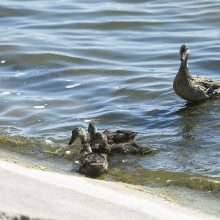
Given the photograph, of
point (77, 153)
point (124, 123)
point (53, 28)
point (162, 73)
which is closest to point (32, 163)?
point (77, 153)

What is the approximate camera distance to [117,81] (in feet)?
41.4

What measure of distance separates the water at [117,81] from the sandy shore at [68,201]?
0.76 meters

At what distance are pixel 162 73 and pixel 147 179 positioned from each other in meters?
4.90

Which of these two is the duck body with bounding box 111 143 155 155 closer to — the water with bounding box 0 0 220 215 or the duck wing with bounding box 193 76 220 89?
the water with bounding box 0 0 220 215

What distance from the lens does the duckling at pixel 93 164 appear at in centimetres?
827

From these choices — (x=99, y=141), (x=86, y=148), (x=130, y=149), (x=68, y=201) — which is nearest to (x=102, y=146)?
(x=99, y=141)

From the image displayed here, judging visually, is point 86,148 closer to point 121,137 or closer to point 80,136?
point 80,136

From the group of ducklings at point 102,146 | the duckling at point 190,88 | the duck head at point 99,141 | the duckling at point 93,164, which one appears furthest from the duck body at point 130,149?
the duckling at point 190,88

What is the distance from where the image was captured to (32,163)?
28.5ft

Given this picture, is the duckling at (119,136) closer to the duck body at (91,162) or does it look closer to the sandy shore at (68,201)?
the duck body at (91,162)

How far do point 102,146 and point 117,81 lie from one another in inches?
143

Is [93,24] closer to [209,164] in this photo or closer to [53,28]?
[53,28]

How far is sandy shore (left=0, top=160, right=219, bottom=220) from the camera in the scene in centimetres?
570

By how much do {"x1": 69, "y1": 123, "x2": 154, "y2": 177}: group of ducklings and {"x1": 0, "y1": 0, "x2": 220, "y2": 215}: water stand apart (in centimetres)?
13
